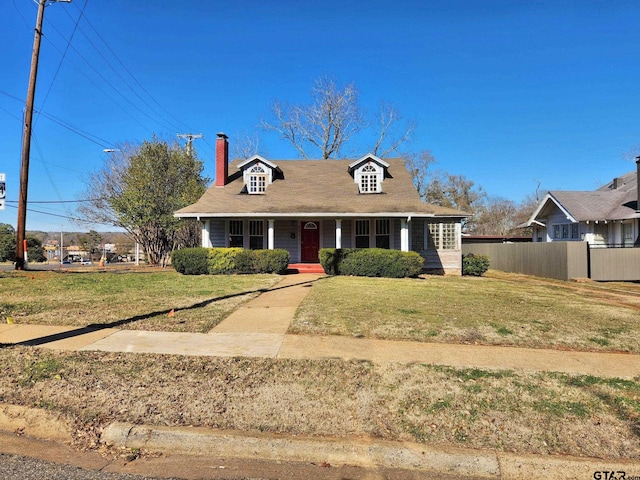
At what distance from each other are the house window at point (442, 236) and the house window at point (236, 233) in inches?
364

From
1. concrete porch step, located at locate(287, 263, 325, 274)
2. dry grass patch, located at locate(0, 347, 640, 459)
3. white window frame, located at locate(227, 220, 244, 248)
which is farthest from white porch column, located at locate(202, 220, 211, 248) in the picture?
dry grass patch, located at locate(0, 347, 640, 459)

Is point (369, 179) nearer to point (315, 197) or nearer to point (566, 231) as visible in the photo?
point (315, 197)

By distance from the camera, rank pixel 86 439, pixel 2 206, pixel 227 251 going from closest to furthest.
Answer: pixel 86 439
pixel 2 206
pixel 227 251

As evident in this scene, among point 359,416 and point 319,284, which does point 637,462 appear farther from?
point 319,284

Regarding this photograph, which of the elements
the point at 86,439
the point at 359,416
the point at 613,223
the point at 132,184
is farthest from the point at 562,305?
the point at 132,184

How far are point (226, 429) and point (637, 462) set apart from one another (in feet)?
11.0

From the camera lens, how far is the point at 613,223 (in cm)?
2288

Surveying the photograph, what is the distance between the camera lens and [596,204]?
949 inches

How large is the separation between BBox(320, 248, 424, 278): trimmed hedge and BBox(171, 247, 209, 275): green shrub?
4.91 meters

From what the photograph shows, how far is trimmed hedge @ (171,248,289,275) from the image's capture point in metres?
16.7

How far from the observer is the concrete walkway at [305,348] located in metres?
5.39

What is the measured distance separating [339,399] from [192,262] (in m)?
13.5

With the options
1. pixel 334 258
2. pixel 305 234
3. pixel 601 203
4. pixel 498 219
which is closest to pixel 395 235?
pixel 305 234

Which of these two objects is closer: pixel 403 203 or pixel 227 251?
pixel 227 251
